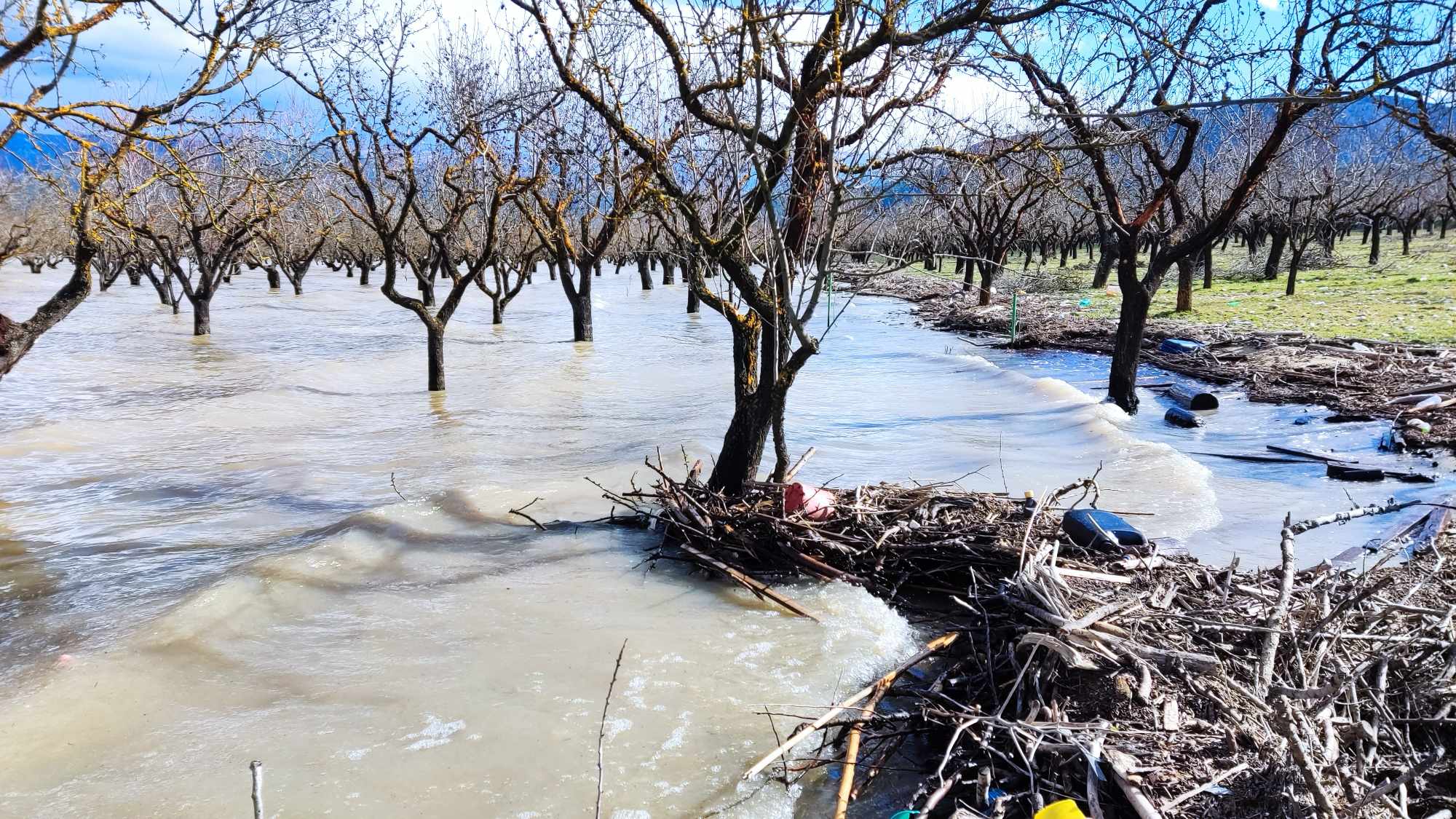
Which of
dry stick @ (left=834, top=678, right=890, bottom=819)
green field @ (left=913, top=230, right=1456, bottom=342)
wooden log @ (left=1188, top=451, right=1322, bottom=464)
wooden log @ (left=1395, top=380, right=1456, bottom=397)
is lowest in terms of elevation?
dry stick @ (left=834, top=678, right=890, bottom=819)

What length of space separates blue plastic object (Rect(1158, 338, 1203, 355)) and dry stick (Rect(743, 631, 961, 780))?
14.2 meters

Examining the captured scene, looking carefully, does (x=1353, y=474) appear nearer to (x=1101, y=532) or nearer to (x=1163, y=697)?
(x=1101, y=532)

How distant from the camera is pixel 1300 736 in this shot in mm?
2877

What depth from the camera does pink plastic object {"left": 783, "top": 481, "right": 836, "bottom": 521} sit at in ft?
19.1

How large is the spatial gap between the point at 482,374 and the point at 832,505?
12390mm

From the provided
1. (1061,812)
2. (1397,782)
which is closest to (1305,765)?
(1397,782)

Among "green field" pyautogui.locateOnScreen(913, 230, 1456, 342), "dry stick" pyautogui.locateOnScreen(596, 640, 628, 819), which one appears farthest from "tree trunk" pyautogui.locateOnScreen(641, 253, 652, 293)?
"dry stick" pyautogui.locateOnScreen(596, 640, 628, 819)

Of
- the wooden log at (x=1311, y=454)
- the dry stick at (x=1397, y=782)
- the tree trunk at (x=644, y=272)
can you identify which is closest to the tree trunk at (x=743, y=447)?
the dry stick at (x=1397, y=782)

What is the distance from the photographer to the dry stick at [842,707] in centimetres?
350

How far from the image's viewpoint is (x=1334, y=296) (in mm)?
23609

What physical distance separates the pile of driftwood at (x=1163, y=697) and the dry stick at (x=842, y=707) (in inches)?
0.5

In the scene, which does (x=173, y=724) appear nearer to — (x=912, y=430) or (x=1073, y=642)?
(x=1073, y=642)

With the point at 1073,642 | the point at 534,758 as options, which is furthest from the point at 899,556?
the point at 534,758

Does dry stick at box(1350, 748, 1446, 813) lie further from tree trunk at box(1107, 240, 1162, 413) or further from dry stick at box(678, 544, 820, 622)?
tree trunk at box(1107, 240, 1162, 413)
